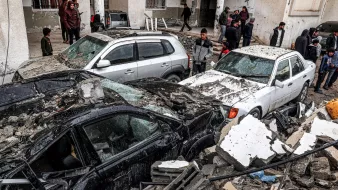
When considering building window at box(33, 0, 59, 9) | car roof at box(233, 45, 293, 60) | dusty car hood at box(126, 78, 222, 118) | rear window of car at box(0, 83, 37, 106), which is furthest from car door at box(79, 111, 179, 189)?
building window at box(33, 0, 59, 9)

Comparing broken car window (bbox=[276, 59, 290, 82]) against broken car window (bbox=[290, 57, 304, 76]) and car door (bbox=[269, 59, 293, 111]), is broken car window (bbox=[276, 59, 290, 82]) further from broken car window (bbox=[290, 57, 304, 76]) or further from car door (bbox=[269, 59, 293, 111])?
broken car window (bbox=[290, 57, 304, 76])

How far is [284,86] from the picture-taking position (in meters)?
6.43

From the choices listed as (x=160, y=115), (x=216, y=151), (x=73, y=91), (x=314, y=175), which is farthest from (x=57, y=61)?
(x=314, y=175)

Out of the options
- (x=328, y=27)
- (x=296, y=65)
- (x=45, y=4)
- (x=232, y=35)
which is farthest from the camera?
(x=328, y=27)

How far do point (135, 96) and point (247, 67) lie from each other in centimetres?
344

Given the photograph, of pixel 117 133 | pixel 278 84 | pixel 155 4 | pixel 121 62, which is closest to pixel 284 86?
pixel 278 84

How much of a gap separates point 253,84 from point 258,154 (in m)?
2.35

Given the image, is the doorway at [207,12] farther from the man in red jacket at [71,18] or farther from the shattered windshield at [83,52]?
the shattered windshield at [83,52]

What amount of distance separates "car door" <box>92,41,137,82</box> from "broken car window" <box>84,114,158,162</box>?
285cm

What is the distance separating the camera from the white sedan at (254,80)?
221 inches

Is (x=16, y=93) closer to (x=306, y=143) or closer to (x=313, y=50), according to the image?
(x=306, y=143)

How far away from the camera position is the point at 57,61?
21.0ft

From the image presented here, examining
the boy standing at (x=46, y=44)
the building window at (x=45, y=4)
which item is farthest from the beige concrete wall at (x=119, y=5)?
the boy standing at (x=46, y=44)

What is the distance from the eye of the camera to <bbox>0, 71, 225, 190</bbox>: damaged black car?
2.68m
